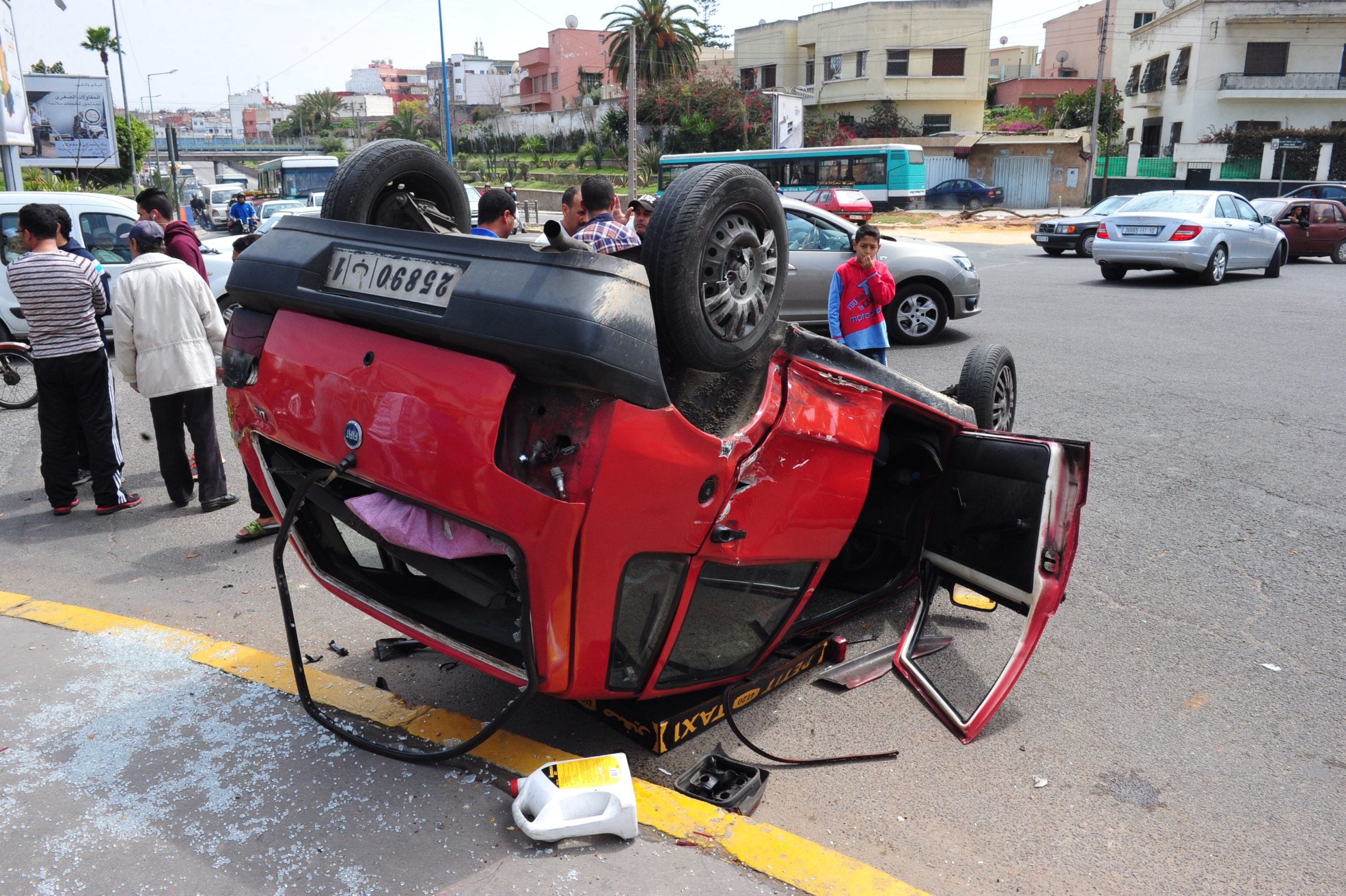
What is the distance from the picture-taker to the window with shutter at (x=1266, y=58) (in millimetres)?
44875

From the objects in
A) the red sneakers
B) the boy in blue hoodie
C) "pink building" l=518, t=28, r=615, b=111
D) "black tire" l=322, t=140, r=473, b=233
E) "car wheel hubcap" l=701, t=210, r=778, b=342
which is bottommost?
the red sneakers

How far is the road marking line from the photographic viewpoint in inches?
98.7

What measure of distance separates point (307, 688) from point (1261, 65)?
5547cm

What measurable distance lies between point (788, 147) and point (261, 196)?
23047 millimetres

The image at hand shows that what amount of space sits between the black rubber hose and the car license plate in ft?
1.60

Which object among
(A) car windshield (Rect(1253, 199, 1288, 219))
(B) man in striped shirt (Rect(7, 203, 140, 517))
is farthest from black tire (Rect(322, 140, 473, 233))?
(A) car windshield (Rect(1253, 199, 1288, 219))

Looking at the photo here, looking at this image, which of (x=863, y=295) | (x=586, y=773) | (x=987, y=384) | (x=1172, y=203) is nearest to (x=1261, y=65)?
(x=1172, y=203)

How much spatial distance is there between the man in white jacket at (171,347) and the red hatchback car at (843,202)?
71.5 feet

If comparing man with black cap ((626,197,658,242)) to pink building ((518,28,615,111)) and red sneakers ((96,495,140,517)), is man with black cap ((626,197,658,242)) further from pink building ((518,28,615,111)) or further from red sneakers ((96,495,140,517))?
pink building ((518,28,615,111))

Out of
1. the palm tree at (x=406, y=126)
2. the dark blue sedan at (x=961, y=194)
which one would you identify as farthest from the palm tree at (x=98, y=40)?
the dark blue sedan at (x=961, y=194)

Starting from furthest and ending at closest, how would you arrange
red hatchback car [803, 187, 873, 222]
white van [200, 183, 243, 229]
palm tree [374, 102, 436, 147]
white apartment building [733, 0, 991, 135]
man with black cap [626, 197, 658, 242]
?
1. palm tree [374, 102, 436, 147]
2. white apartment building [733, 0, 991, 135]
3. white van [200, 183, 243, 229]
4. red hatchback car [803, 187, 873, 222]
5. man with black cap [626, 197, 658, 242]

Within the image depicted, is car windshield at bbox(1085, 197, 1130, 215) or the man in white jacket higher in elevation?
car windshield at bbox(1085, 197, 1130, 215)

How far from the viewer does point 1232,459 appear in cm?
643

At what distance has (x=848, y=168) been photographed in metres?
33.2
